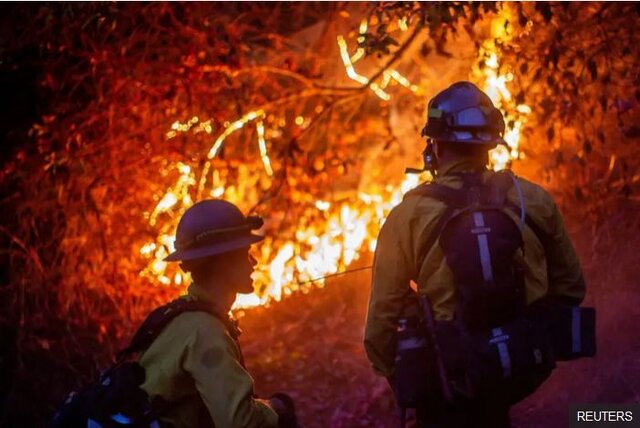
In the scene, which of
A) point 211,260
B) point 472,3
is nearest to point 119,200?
→ point 472,3

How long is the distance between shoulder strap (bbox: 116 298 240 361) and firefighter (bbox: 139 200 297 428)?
0.04 feet

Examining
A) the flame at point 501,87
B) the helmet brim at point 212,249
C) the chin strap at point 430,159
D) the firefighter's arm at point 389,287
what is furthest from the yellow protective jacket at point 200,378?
the flame at point 501,87

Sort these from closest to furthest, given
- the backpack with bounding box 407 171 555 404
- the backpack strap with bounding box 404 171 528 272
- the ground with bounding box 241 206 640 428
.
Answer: the backpack with bounding box 407 171 555 404 → the backpack strap with bounding box 404 171 528 272 → the ground with bounding box 241 206 640 428

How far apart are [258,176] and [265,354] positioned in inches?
73.4

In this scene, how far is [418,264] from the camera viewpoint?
12.2ft

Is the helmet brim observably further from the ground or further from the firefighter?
the ground

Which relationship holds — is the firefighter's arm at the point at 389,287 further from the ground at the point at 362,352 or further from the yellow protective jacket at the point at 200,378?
the ground at the point at 362,352

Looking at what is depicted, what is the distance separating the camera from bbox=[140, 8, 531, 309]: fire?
27.5 ft

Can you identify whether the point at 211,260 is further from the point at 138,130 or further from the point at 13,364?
the point at 13,364

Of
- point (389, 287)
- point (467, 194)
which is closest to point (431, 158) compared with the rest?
point (467, 194)

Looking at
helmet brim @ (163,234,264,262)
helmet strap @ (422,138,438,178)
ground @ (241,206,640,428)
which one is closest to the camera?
helmet brim @ (163,234,264,262)

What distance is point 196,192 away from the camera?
8.32 meters

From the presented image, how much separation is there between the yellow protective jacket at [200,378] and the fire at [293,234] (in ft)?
16.2

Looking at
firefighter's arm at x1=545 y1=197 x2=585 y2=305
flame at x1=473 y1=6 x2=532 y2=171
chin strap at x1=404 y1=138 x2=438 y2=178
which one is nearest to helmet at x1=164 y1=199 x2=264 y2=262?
chin strap at x1=404 y1=138 x2=438 y2=178
